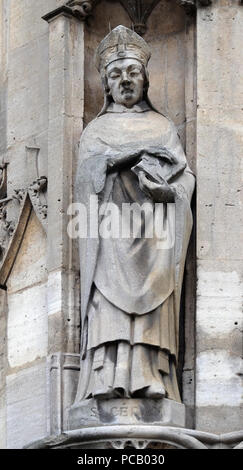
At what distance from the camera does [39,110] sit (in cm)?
1839

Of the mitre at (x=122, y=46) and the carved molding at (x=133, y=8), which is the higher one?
the carved molding at (x=133, y=8)

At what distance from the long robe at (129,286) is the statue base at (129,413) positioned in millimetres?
62

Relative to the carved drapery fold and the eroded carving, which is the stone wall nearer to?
the eroded carving

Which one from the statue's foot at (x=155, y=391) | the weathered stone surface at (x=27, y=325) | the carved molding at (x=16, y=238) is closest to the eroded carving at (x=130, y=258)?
the statue's foot at (x=155, y=391)

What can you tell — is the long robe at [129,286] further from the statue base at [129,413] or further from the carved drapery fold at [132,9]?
the carved drapery fold at [132,9]

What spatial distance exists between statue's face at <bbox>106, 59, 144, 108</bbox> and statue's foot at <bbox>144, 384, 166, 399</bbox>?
207 centimetres

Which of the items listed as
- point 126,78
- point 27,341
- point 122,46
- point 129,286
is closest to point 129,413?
point 129,286

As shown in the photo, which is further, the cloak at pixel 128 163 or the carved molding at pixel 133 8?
the carved molding at pixel 133 8

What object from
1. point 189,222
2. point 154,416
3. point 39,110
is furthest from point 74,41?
point 154,416

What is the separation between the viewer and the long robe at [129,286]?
55.7 ft

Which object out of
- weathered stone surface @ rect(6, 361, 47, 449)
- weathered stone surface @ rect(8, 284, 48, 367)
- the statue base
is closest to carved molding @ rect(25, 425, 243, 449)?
the statue base

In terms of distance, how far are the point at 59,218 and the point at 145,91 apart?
104cm

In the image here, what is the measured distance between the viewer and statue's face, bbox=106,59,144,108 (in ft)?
58.1

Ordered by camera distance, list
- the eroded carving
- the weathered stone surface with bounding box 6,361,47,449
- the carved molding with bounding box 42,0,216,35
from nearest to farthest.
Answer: the eroded carving → the weathered stone surface with bounding box 6,361,47,449 → the carved molding with bounding box 42,0,216,35
